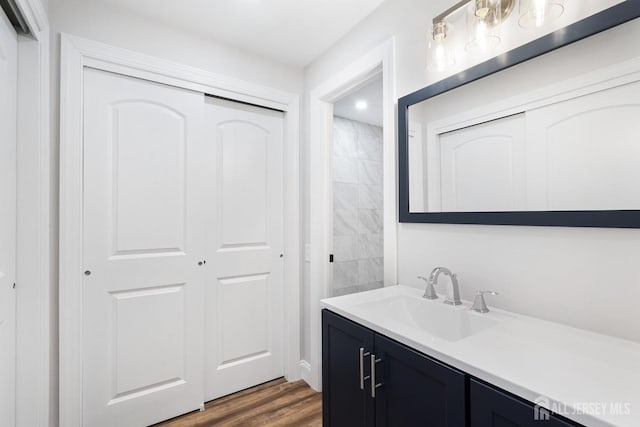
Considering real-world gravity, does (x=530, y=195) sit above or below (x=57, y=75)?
below

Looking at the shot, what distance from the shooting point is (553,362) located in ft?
2.48

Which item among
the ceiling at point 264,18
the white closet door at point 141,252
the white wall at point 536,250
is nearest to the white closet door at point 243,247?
the white closet door at point 141,252

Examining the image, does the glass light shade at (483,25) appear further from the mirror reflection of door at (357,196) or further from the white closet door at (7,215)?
the white closet door at (7,215)

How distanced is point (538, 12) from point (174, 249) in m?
2.10

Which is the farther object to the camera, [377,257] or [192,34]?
[377,257]

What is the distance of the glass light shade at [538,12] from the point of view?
989 millimetres

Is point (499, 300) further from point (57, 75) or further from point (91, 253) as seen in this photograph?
point (57, 75)

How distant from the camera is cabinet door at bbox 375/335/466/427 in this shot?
0.81 meters

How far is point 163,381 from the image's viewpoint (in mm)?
1852

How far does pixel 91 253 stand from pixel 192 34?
1.49 metres

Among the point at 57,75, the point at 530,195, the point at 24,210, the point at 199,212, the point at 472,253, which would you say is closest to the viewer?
the point at 530,195

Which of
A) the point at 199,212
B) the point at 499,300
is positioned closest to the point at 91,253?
the point at 199,212

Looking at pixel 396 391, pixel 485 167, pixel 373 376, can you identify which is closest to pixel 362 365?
pixel 373 376

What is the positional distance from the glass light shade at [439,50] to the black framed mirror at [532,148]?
0.09 metres
